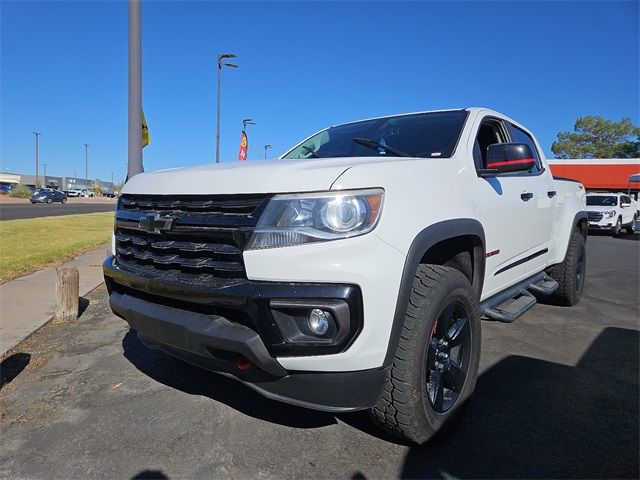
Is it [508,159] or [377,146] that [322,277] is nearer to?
[377,146]

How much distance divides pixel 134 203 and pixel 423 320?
188 cm

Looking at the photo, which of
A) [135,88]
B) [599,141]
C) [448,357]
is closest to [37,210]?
[135,88]

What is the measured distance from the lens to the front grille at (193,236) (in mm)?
2172

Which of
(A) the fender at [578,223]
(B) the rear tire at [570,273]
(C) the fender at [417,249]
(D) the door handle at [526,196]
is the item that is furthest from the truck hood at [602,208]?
(C) the fender at [417,249]

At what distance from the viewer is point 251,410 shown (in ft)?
9.61

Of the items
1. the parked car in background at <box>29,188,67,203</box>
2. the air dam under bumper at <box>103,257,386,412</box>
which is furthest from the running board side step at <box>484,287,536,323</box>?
the parked car in background at <box>29,188,67,203</box>

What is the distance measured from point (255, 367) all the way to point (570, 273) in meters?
4.47

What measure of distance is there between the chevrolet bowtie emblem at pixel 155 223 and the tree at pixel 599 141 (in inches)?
2446

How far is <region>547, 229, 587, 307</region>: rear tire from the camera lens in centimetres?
529

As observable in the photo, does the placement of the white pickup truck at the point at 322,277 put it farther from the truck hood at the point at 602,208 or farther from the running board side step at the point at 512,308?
the truck hood at the point at 602,208

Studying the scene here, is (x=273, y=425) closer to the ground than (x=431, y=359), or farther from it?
closer to the ground

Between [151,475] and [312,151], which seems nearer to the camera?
[151,475]

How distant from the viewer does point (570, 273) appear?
5.32 metres

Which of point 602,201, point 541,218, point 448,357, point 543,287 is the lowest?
point 448,357
